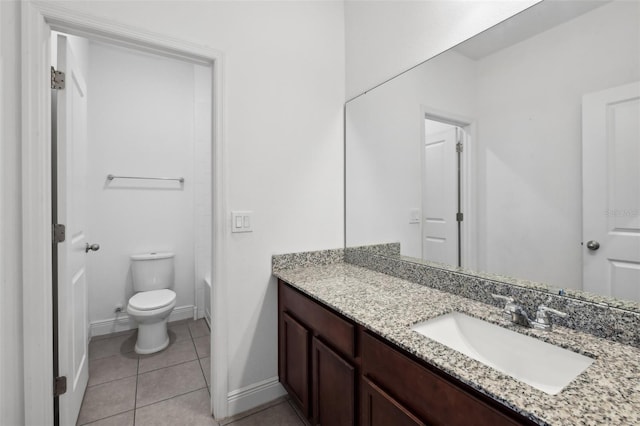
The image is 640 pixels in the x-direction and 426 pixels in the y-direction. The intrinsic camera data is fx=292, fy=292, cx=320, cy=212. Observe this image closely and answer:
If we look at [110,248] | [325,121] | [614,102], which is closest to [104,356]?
[110,248]

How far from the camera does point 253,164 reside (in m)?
1.70

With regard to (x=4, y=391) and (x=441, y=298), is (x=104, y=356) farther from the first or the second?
(x=441, y=298)

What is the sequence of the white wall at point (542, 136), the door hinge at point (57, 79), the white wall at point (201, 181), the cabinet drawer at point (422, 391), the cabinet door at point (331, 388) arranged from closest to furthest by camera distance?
the cabinet drawer at point (422, 391) < the white wall at point (542, 136) < the cabinet door at point (331, 388) < the door hinge at point (57, 79) < the white wall at point (201, 181)

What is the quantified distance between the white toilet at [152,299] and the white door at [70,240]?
0.52m

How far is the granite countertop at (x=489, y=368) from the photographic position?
0.58 metres

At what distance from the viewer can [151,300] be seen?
236 centimetres

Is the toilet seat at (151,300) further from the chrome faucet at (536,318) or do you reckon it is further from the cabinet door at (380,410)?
the chrome faucet at (536,318)

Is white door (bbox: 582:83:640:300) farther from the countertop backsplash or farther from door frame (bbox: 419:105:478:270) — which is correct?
door frame (bbox: 419:105:478:270)

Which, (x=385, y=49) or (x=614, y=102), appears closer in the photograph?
(x=614, y=102)

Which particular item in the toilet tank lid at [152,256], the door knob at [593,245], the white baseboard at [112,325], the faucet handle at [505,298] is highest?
the door knob at [593,245]

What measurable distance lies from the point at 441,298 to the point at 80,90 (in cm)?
228

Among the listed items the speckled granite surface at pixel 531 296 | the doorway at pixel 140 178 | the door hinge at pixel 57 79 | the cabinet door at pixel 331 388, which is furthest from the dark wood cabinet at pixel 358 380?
the door hinge at pixel 57 79

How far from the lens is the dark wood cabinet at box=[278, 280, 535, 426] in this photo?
73 centimetres

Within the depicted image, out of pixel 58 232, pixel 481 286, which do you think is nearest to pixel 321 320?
pixel 481 286
